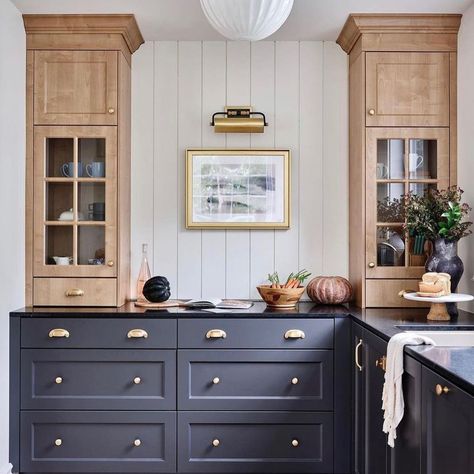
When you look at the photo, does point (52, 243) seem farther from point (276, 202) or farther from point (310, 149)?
point (310, 149)

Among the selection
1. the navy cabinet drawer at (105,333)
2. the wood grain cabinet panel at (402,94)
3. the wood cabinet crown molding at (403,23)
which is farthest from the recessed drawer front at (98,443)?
the wood cabinet crown molding at (403,23)

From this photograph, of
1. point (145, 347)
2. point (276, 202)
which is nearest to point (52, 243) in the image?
point (145, 347)

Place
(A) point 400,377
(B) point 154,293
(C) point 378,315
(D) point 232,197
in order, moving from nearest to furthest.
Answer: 1. (A) point 400,377
2. (C) point 378,315
3. (B) point 154,293
4. (D) point 232,197

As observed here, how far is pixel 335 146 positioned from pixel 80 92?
1.48 m

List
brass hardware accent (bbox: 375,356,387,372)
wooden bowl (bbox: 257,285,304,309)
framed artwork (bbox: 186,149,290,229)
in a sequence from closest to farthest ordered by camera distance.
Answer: brass hardware accent (bbox: 375,356,387,372)
wooden bowl (bbox: 257,285,304,309)
framed artwork (bbox: 186,149,290,229)

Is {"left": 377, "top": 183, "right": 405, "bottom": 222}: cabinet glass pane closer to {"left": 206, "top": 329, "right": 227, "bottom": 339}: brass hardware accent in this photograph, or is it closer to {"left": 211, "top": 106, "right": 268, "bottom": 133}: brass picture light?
{"left": 211, "top": 106, "right": 268, "bottom": 133}: brass picture light

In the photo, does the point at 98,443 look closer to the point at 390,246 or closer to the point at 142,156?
the point at 142,156

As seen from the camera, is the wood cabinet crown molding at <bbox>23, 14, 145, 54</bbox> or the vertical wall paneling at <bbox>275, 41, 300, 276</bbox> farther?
the vertical wall paneling at <bbox>275, 41, 300, 276</bbox>

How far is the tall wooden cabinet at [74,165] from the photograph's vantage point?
10.7ft

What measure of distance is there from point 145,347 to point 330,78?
1886mm

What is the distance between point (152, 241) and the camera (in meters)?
3.58

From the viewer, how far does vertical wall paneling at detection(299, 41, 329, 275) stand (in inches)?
141

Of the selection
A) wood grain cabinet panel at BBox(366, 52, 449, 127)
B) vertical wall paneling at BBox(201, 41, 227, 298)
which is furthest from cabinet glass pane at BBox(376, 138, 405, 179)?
vertical wall paneling at BBox(201, 41, 227, 298)

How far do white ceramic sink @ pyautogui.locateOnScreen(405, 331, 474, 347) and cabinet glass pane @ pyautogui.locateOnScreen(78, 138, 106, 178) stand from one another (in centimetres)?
185
